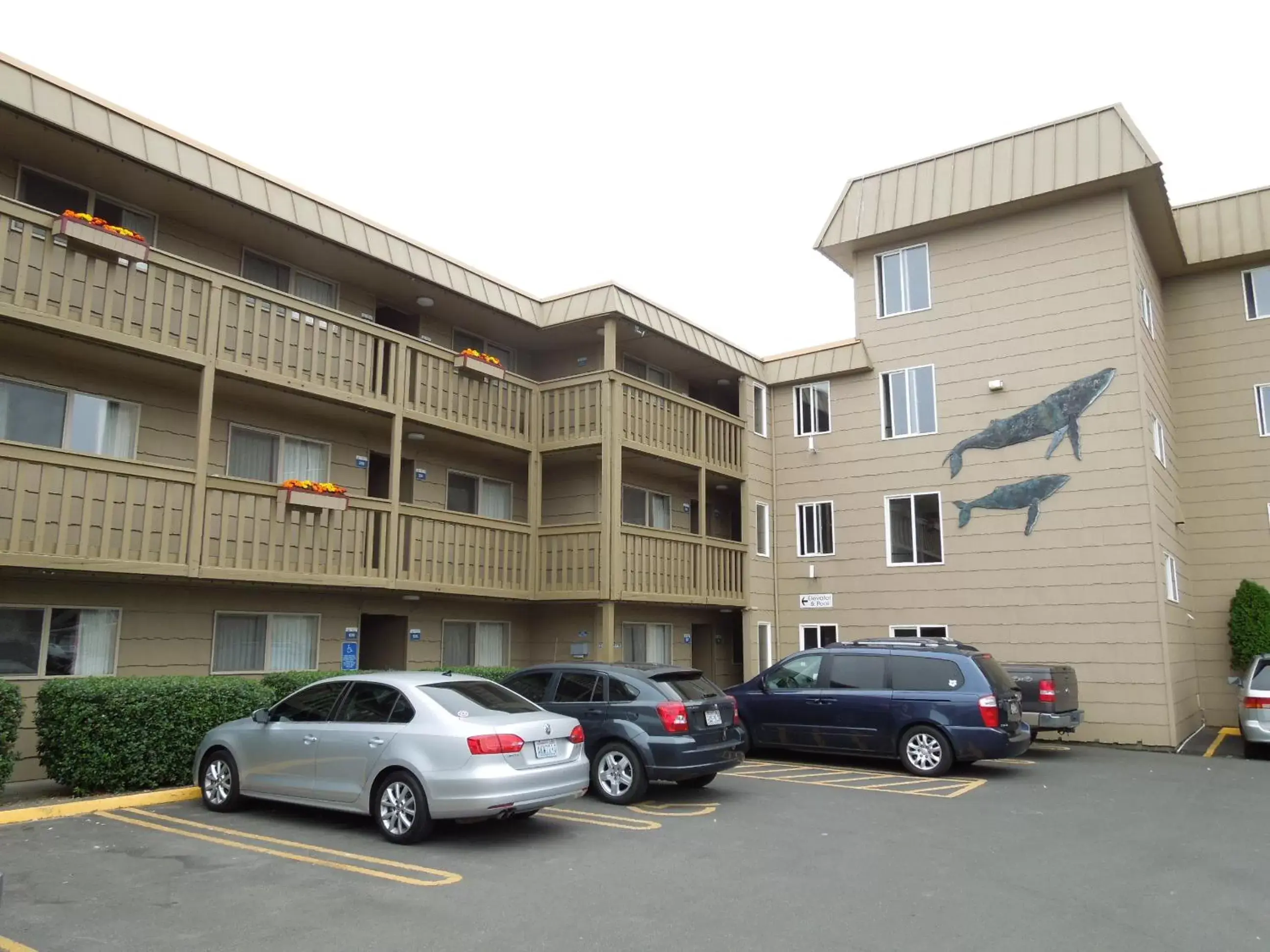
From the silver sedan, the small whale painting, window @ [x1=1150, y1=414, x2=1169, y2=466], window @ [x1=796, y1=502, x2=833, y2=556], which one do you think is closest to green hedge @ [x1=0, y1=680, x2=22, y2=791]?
the silver sedan

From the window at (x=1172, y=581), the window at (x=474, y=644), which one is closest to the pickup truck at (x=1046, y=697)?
the window at (x=1172, y=581)

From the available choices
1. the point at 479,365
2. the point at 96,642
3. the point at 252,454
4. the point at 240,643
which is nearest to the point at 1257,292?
the point at 479,365

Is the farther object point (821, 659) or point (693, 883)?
point (821, 659)

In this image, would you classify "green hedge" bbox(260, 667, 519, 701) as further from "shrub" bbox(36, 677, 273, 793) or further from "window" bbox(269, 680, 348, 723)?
"window" bbox(269, 680, 348, 723)

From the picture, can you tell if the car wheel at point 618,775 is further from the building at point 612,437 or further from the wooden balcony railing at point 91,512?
the wooden balcony railing at point 91,512

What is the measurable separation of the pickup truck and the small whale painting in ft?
12.9

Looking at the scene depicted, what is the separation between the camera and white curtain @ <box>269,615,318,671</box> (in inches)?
543

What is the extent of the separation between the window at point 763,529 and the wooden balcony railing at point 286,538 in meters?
9.57

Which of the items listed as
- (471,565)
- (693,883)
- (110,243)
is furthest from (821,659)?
(110,243)

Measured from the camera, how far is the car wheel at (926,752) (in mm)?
12580

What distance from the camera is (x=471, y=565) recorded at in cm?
1565

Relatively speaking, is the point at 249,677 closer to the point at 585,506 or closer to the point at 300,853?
the point at 300,853

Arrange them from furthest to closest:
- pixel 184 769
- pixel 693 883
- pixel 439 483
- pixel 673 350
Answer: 1. pixel 673 350
2. pixel 439 483
3. pixel 184 769
4. pixel 693 883

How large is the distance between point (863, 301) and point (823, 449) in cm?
336
